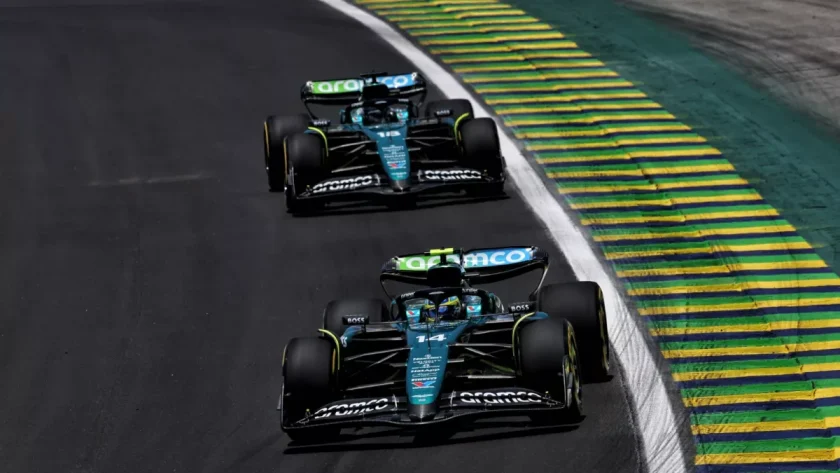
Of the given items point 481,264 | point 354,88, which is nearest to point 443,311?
point 481,264

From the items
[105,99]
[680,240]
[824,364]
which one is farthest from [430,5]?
[824,364]

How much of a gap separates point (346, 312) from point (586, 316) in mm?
2142

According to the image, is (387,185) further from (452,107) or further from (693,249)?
(693,249)

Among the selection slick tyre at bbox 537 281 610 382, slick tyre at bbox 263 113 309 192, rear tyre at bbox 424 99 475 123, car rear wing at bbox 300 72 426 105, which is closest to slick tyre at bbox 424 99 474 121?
rear tyre at bbox 424 99 475 123

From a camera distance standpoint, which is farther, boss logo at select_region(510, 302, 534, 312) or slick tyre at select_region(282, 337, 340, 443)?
boss logo at select_region(510, 302, 534, 312)

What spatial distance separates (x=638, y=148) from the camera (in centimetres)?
1981

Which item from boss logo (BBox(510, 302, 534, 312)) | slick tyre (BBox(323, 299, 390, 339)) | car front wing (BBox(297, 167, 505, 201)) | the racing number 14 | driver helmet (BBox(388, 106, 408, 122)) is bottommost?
car front wing (BBox(297, 167, 505, 201))

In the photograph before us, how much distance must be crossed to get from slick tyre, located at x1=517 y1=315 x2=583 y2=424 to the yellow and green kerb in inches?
40.5

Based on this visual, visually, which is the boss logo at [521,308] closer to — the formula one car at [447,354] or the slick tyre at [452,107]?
the formula one car at [447,354]

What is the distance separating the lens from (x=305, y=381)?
38.8 feet

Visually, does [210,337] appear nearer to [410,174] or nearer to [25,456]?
[25,456]

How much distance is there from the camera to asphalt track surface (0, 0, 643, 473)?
1224 centimetres

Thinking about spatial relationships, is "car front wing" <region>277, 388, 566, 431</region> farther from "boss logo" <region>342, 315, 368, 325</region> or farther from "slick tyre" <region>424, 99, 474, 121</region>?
"slick tyre" <region>424, 99, 474, 121</region>

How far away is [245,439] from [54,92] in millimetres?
14364
